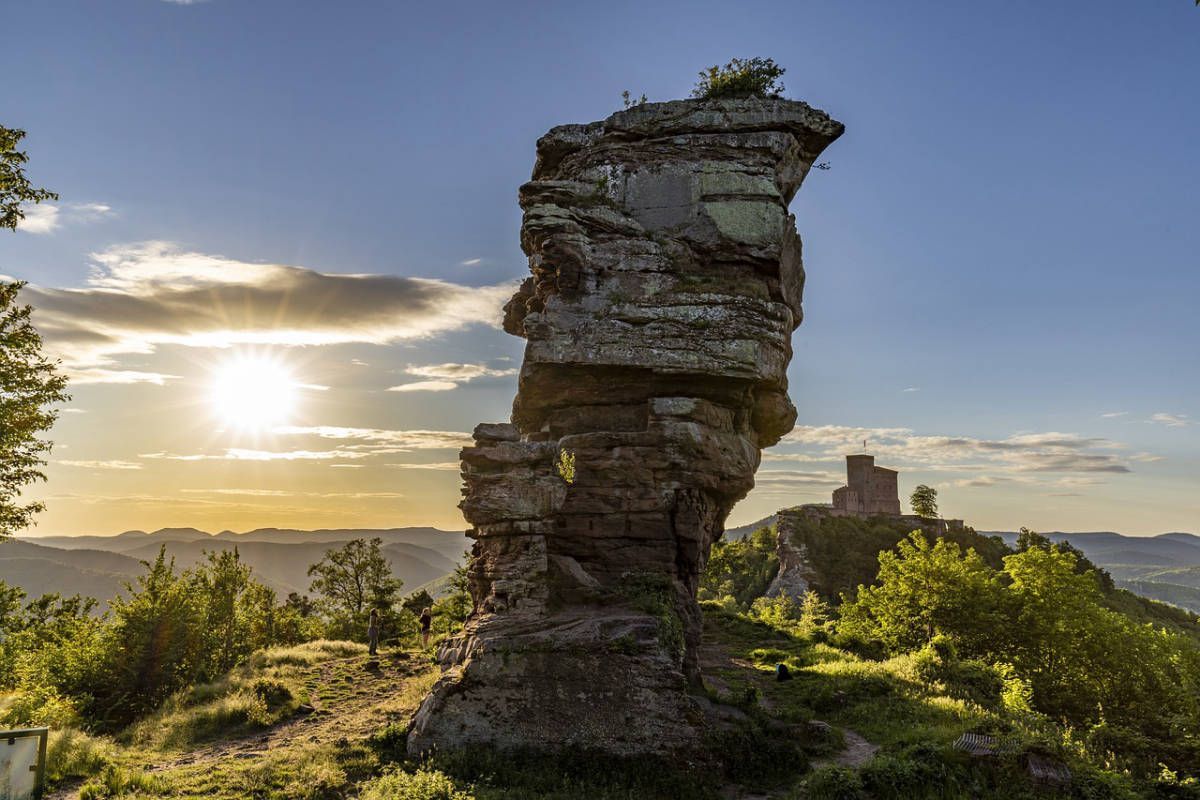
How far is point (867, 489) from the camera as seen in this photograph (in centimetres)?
10788

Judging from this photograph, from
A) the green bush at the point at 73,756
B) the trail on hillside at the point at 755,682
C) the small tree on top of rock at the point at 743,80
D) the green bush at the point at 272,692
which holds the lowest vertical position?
the trail on hillside at the point at 755,682

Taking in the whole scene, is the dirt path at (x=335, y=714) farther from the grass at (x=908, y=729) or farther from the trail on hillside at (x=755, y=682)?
the grass at (x=908, y=729)

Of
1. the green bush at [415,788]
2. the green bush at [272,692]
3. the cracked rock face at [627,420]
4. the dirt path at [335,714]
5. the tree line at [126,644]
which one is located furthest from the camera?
the green bush at [272,692]

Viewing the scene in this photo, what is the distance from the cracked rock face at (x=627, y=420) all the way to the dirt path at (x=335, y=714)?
10.9ft

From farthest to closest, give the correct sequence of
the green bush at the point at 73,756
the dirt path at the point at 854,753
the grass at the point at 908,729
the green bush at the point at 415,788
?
1. the dirt path at the point at 854,753
2. the green bush at the point at 73,756
3. the grass at the point at 908,729
4. the green bush at the point at 415,788

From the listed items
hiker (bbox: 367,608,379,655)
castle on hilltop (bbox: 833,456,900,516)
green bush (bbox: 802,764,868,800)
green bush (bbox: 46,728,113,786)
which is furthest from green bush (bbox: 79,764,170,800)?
castle on hilltop (bbox: 833,456,900,516)

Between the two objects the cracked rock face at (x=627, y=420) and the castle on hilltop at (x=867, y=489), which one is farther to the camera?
the castle on hilltop at (x=867, y=489)

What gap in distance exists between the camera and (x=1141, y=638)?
32344 mm

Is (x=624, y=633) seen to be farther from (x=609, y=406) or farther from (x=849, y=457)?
(x=849, y=457)

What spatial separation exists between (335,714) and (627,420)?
49.9 ft

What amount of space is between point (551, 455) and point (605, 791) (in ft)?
33.6

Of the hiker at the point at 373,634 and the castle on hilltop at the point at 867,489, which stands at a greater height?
the castle on hilltop at the point at 867,489

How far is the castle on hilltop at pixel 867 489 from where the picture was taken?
107m

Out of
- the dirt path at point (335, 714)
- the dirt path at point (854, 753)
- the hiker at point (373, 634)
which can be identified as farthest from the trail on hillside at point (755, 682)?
the hiker at point (373, 634)
